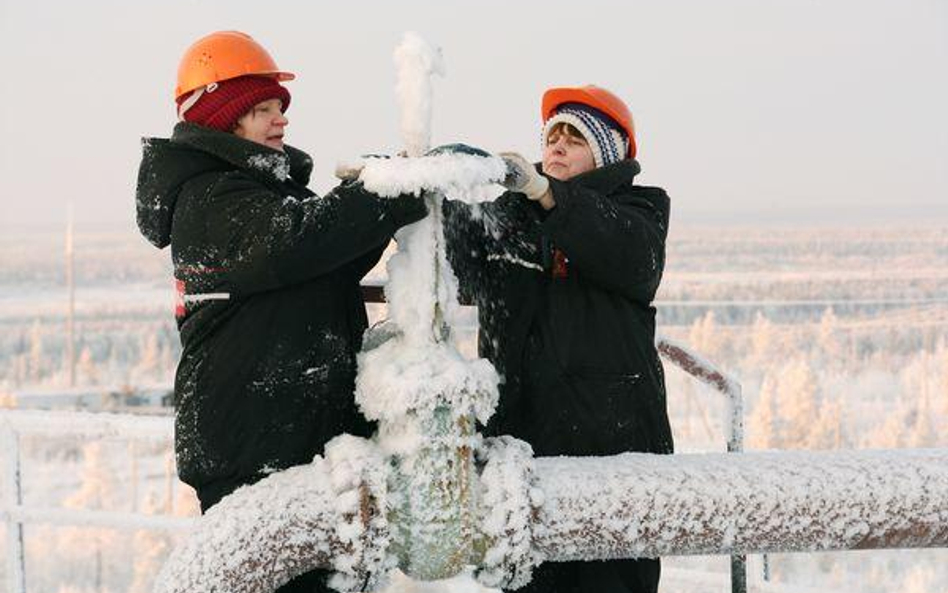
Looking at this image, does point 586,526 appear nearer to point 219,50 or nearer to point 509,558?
point 509,558

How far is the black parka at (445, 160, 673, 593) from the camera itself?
2.46 metres

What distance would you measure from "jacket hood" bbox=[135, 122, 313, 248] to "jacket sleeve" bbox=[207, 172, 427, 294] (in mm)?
85

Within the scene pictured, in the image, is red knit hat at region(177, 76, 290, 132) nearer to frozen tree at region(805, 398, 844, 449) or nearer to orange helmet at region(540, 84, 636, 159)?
orange helmet at region(540, 84, 636, 159)

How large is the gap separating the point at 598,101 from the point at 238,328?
3.30 ft

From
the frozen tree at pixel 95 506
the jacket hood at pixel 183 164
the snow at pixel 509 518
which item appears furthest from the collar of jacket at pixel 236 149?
the frozen tree at pixel 95 506

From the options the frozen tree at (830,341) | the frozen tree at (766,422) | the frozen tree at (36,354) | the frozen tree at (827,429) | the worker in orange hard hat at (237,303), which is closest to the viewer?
the worker in orange hard hat at (237,303)

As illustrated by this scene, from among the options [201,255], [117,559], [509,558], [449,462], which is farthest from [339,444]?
[117,559]

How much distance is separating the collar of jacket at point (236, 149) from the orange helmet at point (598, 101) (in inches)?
29.5

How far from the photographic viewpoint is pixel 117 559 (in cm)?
4966

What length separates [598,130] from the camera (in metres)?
2.62

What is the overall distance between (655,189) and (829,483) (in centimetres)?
109

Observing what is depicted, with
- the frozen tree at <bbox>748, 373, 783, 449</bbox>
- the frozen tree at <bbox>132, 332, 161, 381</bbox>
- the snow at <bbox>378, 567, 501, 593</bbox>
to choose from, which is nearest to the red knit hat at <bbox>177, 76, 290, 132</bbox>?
the snow at <bbox>378, 567, 501, 593</bbox>

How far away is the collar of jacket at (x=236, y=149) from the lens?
7.06ft

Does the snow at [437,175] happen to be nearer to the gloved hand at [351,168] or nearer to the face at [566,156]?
the gloved hand at [351,168]
